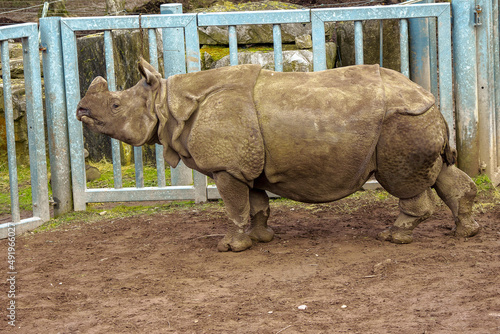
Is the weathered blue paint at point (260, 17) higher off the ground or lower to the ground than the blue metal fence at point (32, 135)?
higher

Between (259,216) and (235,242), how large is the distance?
1.34ft

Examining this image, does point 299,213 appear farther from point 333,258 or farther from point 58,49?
point 58,49

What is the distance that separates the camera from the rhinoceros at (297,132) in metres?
5.41

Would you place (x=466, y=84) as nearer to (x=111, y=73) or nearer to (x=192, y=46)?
(x=192, y=46)

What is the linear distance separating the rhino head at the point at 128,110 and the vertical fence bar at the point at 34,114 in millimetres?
1645

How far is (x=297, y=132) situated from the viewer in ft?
18.0

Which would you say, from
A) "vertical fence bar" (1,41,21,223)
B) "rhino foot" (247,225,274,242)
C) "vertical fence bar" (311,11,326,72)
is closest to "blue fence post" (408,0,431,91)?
"vertical fence bar" (311,11,326,72)

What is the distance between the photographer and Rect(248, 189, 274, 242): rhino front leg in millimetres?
6176

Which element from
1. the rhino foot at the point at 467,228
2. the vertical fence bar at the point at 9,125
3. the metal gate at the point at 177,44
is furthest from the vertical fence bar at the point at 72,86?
the rhino foot at the point at 467,228

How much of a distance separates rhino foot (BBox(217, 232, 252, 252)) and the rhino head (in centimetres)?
110

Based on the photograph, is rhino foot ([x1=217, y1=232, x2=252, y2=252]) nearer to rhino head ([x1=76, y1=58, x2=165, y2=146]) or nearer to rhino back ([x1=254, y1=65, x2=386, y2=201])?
rhino back ([x1=254, y1=65, x2=386, y2=201])

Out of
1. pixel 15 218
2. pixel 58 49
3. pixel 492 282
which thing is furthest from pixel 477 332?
pixel 58 49

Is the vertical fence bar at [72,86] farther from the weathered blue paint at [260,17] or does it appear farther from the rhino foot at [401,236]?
the rhino foot at [401,236]

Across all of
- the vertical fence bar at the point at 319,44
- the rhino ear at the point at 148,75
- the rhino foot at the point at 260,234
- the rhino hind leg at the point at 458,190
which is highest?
the vertical fence bar at the point at 319,44
